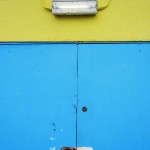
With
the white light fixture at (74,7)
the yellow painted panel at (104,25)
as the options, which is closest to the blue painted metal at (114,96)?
the yellow painted panel at (104,25)

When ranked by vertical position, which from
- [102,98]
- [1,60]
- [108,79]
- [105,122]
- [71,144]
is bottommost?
[71,144]

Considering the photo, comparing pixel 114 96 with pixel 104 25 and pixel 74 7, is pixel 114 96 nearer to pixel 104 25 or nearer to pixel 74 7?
pixel 104 25

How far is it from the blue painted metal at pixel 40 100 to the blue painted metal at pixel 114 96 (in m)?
0.13

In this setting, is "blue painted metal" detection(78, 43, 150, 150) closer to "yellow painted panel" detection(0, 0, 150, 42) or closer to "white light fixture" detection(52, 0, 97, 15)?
"yellow painted panel" detection(0, 0, 150, 42)

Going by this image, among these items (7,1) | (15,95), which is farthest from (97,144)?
(7,1)

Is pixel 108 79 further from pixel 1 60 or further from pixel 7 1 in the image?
pixel 7 1

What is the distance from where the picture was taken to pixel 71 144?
8.75 ft

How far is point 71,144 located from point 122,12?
1.53 m

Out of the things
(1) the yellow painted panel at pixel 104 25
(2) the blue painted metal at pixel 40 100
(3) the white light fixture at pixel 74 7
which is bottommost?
(2) the blue painted metal at pixel 40 100

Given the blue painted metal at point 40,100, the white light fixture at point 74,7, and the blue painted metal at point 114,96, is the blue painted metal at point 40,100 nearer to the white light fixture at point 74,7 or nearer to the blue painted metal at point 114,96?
the blue painted metal at point 114,96

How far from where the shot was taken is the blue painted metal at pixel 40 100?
268cm

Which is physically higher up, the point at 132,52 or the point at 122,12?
the point at 122,12

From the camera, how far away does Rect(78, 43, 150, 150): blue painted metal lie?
104 inches

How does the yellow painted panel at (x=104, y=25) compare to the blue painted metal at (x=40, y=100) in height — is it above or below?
above
